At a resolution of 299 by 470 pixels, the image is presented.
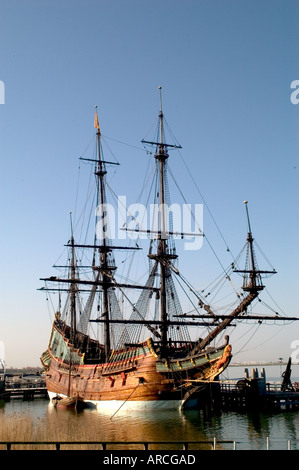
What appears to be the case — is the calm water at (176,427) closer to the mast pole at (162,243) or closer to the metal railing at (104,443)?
the metal railing at (104,443)

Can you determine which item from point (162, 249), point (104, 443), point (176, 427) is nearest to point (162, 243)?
point (162, 249)

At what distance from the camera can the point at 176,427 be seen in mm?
35969

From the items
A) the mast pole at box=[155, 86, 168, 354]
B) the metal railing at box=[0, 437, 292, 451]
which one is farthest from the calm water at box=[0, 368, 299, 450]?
the mast pole at box=[155, 86, 168, 354]

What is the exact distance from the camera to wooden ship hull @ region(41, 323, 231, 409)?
44.2 metres

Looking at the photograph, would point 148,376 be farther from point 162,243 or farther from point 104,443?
point 104,443

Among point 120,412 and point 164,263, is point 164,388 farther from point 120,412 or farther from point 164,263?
point 164,263

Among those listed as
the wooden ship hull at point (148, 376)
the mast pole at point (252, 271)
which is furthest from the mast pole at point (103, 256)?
the mast pole at point (252, 271)

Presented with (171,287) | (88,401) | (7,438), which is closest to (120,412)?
(88,401)

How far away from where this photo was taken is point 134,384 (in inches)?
1838

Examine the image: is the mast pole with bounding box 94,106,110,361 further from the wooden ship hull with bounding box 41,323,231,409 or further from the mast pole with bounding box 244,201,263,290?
the mast pole with bounding box 244,201,263,290

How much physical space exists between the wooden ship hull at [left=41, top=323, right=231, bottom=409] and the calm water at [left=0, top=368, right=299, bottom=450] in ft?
5.34

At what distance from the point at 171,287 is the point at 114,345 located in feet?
38.7
